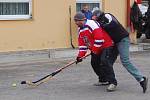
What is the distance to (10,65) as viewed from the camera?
13.7 m

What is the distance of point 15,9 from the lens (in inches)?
595

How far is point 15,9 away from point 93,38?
6.09m

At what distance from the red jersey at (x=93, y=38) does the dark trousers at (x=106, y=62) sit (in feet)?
0.41

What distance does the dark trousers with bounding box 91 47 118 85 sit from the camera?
375 inches

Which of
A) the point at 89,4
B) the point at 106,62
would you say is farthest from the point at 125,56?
the point at 89,4

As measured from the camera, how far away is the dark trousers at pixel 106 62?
31.3 ft

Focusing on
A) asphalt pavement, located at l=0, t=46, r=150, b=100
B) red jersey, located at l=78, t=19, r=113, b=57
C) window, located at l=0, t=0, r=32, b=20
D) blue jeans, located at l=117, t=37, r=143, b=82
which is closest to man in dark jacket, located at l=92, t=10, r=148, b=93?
blue jeans, located at l=117, t=37, r=143, b=82

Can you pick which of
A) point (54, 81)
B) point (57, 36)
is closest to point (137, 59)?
point (57, 36)

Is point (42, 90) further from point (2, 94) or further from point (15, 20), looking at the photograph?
point (15, 20)

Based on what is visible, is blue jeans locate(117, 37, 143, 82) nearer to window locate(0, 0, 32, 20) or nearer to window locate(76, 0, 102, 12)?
window locate(0, 0, 32, 20)

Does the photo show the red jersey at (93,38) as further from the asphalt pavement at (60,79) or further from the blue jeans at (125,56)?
the asphalt pavement at (60,79)

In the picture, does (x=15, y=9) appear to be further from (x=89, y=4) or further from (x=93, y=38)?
(x=93, y=38)

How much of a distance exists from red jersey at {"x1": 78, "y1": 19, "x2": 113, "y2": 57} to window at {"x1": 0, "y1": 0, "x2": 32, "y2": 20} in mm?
5520

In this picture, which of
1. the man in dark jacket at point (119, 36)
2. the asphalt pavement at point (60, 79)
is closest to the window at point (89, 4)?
the asphalt pavement at point (60, 79)
